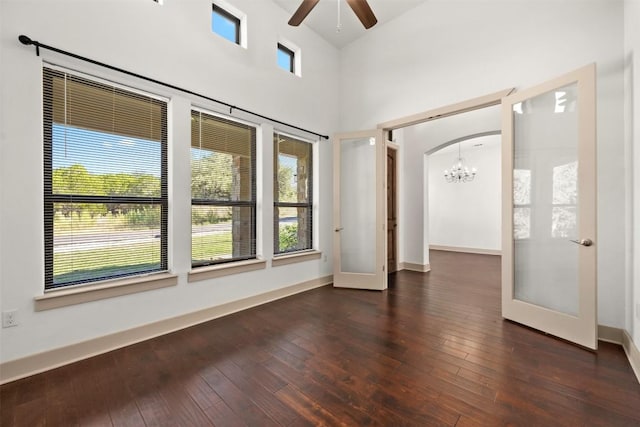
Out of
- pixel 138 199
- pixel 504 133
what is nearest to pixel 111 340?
pixel 138 199

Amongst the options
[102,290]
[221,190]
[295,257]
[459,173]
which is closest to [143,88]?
[221,190]

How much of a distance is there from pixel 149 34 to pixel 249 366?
3189 millimetres

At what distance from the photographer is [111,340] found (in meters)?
2.34

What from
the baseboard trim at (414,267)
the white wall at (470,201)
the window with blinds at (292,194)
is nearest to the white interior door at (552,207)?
the baseboard trim at (414,267)

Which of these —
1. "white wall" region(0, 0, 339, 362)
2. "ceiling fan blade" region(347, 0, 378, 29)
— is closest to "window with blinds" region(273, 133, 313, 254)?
"white wall" region(0, 0, 339, 362)

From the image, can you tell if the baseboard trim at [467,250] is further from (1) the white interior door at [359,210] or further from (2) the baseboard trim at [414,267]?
(1) the white interior door at [359,210]

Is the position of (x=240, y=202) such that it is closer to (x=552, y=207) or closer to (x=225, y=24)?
(x=225, y=24)

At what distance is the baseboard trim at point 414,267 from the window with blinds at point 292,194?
2353 millimetres

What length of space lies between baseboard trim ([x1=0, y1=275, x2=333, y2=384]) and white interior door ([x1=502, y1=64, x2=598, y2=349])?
3.08 m

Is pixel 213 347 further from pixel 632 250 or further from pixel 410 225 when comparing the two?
pixel 410 225

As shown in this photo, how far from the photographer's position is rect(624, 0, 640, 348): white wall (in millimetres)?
2057

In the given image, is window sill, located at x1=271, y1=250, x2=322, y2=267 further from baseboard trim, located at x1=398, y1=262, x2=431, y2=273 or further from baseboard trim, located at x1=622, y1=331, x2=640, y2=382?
baseboard trim, located at x1=622, y1=331, x2=640, y2=382

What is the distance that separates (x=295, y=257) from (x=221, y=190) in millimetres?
1460

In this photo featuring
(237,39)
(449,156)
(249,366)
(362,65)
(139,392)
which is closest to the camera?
(139,392)
